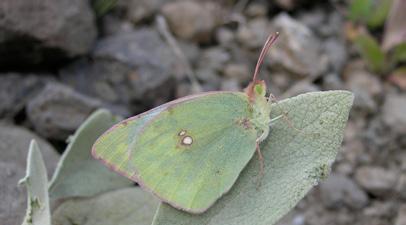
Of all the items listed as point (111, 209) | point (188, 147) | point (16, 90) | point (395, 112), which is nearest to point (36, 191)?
point (111, 209)

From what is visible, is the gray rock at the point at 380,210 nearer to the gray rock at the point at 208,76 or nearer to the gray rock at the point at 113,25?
the gray rock at the point at 208,76

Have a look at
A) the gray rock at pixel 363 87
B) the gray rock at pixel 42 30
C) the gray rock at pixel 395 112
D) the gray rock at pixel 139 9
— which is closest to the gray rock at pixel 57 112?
the gray rock at pixel 42 30

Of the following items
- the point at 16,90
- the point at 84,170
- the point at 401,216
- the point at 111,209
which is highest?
the point at 16,90

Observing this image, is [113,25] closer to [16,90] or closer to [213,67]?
[213,67]

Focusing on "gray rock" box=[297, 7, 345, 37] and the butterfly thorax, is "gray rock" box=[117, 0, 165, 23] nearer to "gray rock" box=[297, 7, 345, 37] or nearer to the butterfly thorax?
"gray rock" box=[297, 7, 345, 37]

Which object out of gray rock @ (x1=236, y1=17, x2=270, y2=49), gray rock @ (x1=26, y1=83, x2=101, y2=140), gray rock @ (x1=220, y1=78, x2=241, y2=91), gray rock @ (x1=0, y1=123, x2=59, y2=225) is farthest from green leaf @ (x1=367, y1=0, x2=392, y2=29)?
gray rock @ (x1=0, y1=123, x2=59, y2=225)

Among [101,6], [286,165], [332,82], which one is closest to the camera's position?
[286,165]

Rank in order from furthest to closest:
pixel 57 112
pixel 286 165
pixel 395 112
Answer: pixel 395 112 → pixel 57 112 → pixel 286 165

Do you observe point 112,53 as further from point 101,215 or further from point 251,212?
point 251,212
